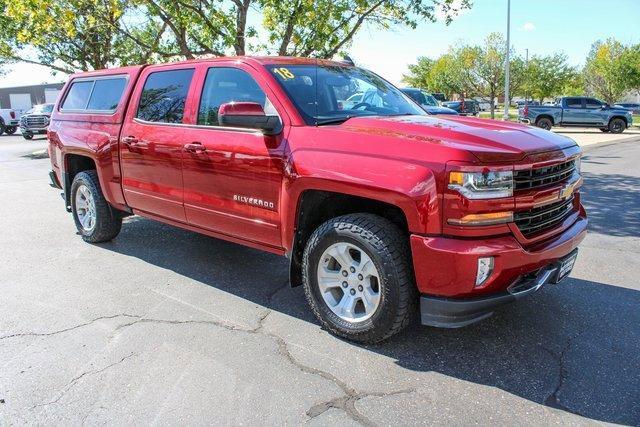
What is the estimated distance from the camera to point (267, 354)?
340 centimetres

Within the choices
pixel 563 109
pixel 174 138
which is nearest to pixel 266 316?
pixel 174 138

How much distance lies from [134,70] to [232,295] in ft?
8.46

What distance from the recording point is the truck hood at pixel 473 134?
3.00 m

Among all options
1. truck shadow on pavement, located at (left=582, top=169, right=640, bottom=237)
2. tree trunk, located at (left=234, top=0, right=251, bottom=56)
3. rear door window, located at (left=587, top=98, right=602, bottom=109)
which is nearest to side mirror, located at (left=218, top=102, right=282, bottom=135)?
truck shadow on pavement, located at (left=582, top=169, right=640, bottom=237)

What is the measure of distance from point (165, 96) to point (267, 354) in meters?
2.61

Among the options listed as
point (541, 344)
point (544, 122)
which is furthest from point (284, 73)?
point (544, 122)

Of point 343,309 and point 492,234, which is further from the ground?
point 492,234

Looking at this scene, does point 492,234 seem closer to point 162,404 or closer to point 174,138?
point 162,404

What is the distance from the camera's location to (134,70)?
208 inches

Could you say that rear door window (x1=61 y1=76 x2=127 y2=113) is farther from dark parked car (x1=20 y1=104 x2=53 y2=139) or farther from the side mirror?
dark parked car (x1=20 y1=104 x2=53 y2=139)

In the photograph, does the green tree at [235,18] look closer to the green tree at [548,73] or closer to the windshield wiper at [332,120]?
the windshield wiper at [332,120]

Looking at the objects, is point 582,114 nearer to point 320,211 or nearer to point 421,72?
point 320,211

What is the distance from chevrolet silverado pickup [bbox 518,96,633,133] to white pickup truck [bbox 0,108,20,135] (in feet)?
95.5

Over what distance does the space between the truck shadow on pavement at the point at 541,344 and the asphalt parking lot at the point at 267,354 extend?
11mm
